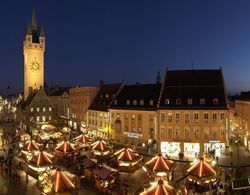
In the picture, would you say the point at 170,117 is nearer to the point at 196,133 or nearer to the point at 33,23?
the point at 196,133

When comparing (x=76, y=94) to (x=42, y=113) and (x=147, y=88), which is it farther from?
(x=147, y=88)

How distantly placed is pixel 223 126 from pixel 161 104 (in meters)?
10.4

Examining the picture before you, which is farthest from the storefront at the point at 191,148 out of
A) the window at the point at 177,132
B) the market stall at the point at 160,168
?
the market stall at the point at 160,168

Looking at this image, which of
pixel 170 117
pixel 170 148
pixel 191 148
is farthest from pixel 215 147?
pixel 170 117

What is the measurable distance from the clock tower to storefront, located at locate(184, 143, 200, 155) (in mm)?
57770

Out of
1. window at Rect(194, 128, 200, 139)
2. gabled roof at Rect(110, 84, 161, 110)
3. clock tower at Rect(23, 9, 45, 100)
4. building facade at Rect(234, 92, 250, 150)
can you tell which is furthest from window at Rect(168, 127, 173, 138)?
clock tower at Rect(23, 9, 45, 100)

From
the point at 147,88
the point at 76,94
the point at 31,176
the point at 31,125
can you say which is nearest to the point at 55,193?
the point at 31,176

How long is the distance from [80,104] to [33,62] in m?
29.1

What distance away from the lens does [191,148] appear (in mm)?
44969

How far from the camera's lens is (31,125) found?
76.3 meters

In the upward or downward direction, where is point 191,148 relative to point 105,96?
downward

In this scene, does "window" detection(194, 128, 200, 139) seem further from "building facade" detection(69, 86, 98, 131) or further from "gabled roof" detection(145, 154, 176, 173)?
"building facade" detection(69, 86, 98, 131)

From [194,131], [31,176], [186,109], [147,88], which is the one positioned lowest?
[31,176]

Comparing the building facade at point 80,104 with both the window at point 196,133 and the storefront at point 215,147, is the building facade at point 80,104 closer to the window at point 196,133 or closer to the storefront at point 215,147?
the window at point 196,133
